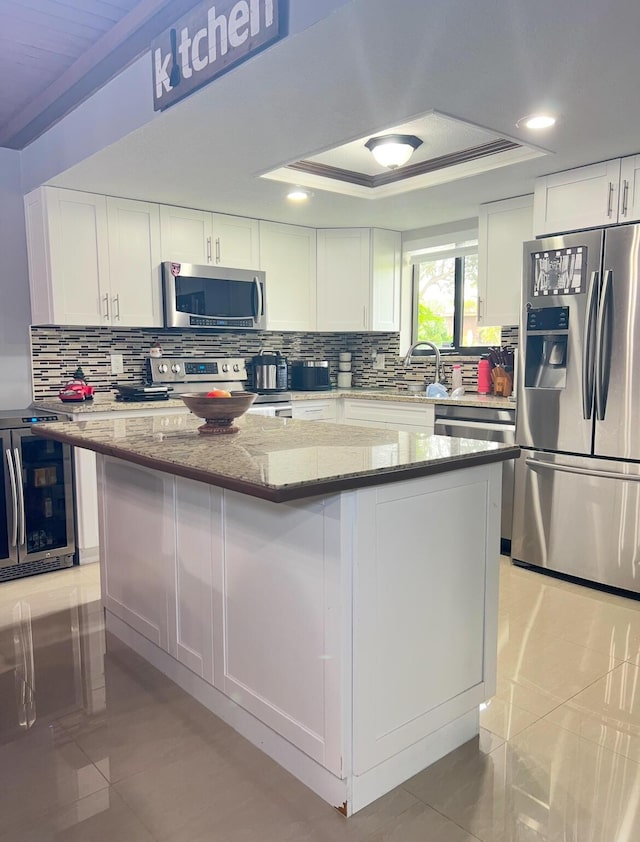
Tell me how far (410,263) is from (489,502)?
3545 mm

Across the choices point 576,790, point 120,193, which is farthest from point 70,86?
point 576,790

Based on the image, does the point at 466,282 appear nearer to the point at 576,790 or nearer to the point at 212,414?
the point at 212,414

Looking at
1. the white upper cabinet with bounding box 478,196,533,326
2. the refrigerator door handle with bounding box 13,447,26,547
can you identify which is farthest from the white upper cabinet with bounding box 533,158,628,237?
the refrigerator door handle with bounding box 13,447,26,547

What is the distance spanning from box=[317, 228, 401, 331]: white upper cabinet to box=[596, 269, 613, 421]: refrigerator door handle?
2.07 meters

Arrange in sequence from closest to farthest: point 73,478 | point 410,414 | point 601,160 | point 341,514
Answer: point 341,514 < point 601,160 < point 73,478 < point 410,414

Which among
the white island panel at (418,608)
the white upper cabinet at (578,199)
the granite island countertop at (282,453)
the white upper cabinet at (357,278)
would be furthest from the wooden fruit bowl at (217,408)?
the white upper cabinet at (357,278)

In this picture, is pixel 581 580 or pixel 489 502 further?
pixel 581 580

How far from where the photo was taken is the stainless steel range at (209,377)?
4.43m

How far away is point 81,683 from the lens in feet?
7.84

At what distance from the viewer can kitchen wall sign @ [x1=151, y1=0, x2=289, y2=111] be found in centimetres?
199

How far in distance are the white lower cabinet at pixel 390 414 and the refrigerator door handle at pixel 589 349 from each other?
109 centimetres

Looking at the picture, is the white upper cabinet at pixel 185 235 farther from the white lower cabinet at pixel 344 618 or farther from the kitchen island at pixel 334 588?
the white lower cabinet at pixel 344 618

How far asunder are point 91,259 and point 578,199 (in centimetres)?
284

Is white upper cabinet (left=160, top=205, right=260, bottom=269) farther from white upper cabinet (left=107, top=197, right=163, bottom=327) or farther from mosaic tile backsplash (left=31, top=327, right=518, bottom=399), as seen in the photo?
mosaic tile backsplash (left=31, top=327, right=518, bottom=399)
